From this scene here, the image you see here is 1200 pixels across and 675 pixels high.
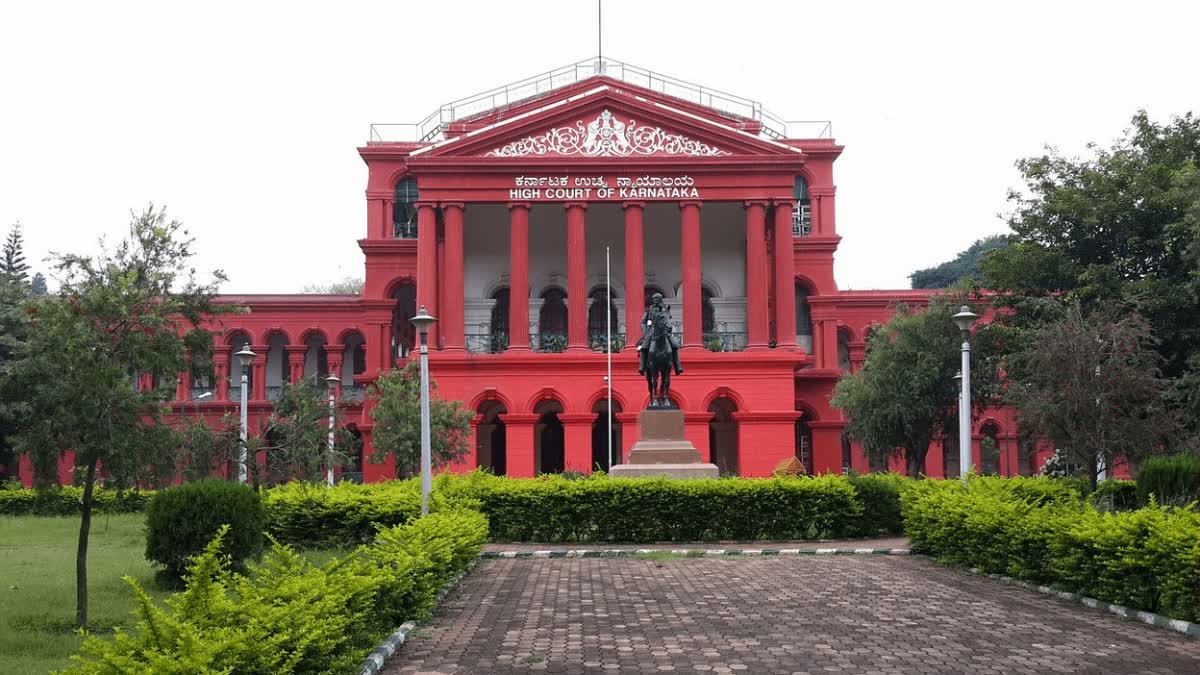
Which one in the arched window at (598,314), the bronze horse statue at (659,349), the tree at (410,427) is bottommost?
the tree at (410,427)

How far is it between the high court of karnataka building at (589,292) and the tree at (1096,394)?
1310cm

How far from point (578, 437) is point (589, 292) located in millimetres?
7400

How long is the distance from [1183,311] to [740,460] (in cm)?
1405

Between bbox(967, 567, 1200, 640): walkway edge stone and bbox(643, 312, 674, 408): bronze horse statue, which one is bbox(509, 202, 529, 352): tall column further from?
bbox(967, 567, 1200, 640): walkway edge stone

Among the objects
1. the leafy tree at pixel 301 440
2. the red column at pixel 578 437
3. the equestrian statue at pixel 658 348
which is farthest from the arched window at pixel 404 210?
the equestrian statue at pixel 658 348

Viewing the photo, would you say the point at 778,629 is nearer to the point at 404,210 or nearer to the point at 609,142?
the point at 609,142

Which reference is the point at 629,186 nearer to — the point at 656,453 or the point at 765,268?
the point at 765,268

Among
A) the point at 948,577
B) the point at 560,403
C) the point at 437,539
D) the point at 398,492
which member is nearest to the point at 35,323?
the point at 437,539

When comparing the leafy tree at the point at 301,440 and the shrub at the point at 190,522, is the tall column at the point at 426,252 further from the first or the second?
the shrub at the point at 190,522

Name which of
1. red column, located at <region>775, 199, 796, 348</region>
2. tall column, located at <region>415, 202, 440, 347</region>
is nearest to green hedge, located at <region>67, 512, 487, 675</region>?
tall column, located at <region>415, 202, 440, 347</region>

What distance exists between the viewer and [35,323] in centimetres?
1248

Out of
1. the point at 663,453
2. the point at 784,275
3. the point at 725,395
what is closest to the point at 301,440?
the point at 663,453

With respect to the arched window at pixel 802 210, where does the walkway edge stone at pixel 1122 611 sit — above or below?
below

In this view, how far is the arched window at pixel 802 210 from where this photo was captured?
4700cm
